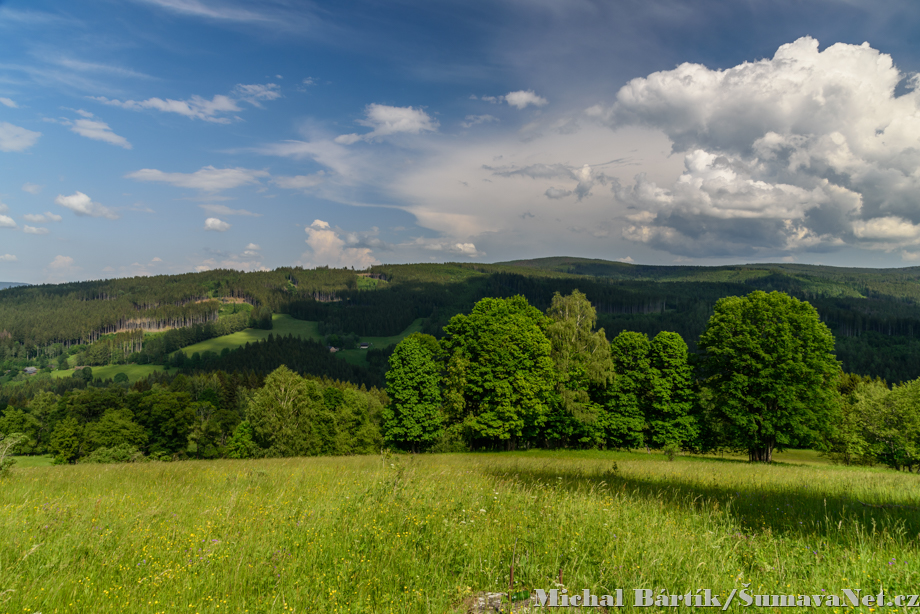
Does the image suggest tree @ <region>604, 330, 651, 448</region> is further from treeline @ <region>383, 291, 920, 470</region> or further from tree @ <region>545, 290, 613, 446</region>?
tree @ <region>545, 290, 613, 446</region>

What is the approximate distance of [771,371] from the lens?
3328 cm

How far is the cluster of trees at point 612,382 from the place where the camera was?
33688 mm

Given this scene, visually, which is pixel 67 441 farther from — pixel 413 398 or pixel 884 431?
pixel 884 431

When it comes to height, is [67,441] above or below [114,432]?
below

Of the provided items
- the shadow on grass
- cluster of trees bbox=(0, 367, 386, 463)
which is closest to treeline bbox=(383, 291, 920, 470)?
cluster of trees bbox=(0, 367, 386, 463)

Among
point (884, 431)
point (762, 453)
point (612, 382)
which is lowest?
point (884, 431)

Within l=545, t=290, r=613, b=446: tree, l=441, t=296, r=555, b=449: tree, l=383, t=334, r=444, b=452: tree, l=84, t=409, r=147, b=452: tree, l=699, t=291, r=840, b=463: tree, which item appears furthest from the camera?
l=84, t=409, r=147, b=452: tree

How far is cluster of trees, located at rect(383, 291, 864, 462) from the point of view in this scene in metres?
33.7

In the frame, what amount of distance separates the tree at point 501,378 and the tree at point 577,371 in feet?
6.67

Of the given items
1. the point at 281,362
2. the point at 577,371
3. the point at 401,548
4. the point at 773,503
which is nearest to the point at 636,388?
the point at 577,371

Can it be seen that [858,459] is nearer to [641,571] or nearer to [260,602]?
[641,571]

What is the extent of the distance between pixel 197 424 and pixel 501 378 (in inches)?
2799

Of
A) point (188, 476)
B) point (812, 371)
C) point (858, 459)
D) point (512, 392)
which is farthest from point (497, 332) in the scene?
point (858, 459)

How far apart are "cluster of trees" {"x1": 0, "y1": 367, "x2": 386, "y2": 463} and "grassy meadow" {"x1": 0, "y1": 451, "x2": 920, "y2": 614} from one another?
49.5 m
